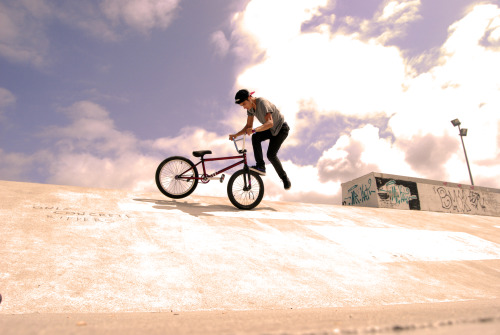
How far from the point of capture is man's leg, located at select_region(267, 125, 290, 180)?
6164mm

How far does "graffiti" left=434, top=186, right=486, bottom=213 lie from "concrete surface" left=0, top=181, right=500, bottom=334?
36.9ft

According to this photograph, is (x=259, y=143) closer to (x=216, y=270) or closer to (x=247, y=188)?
(x=247, y=188)

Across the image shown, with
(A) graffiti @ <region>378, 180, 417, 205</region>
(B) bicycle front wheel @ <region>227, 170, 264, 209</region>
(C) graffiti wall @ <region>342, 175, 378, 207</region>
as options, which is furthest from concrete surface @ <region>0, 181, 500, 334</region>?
(A) graffiti @ <region>378, 180, 417, 205</region>

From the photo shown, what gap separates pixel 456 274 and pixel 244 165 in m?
3.79

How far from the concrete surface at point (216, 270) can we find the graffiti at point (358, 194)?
8127mm

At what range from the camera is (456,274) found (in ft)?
11.8

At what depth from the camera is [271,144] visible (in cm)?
618

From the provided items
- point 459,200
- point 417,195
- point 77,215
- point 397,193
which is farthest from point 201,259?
point 459,200

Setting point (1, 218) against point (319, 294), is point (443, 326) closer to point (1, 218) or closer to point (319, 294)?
point (319, 294)

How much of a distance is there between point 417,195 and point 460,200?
3286 mm

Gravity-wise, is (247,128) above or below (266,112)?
below

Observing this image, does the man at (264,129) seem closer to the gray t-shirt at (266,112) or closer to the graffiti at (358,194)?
the gray t-shirt at (266,112)

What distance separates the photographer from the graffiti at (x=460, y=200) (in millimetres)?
15352

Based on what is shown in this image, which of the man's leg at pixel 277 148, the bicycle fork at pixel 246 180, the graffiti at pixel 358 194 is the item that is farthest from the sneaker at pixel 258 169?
the graffiti at pixel 358 194
